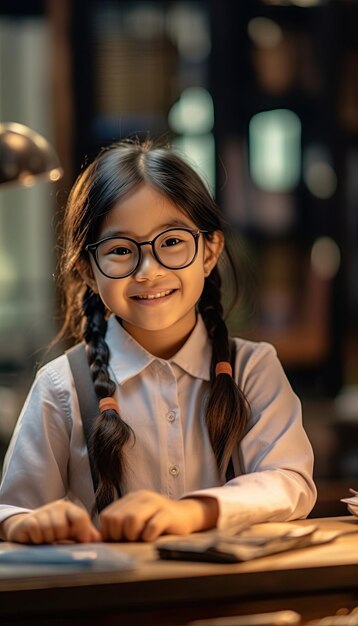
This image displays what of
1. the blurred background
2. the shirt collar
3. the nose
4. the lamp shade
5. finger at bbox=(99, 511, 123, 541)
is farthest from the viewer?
the blurred background

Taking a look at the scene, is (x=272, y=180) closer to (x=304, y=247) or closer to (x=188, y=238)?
(x=304, y=247)

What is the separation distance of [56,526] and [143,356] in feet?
1.19

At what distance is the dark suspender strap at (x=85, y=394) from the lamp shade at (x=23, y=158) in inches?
38.4

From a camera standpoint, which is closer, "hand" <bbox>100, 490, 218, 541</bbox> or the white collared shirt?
"hand" <bbox>100, 490, 218, 541</bbox>

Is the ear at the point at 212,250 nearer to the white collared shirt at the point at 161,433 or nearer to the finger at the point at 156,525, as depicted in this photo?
the white collared shirt at the point at 161,433

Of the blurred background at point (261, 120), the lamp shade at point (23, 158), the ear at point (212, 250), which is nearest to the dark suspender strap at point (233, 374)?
the ear at point (212, 250)

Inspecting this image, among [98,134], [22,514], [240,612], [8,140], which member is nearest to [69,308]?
[22,514]

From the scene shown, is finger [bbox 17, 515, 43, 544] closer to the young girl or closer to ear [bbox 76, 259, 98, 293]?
the young girl

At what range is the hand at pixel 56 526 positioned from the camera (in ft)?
4.47

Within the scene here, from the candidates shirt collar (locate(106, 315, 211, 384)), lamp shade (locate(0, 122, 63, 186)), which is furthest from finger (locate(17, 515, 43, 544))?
lamp shade (locate(0, 122, 63, 186))

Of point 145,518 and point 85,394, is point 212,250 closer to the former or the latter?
point 85,394

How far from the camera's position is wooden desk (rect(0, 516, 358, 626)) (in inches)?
46.0

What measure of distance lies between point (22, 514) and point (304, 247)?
4193 mm

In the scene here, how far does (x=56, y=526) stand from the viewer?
136cm
